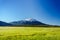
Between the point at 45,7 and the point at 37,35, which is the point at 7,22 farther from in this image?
the point at 45,7

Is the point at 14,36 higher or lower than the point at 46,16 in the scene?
lower

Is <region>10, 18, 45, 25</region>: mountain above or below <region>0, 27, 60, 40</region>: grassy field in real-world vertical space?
above

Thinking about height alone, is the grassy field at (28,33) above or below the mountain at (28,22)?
below

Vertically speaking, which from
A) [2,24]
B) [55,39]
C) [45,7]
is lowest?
[55,39]

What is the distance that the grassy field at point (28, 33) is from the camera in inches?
113

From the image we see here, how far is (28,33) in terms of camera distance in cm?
293

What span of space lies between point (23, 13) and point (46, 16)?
524 millimetres

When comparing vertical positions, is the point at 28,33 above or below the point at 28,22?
below

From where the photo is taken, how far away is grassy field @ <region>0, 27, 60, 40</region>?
2862 mm

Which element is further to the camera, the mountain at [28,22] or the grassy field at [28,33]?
the mountain at [28,22]

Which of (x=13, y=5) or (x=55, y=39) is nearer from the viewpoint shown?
(x=55, y=39)

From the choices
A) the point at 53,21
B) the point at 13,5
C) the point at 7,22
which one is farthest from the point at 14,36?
the point at 53,21

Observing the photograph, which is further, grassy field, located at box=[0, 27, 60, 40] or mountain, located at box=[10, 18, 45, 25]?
mountain, located at box=[10, 18, 45, 25]

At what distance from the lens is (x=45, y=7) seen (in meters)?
3.13
